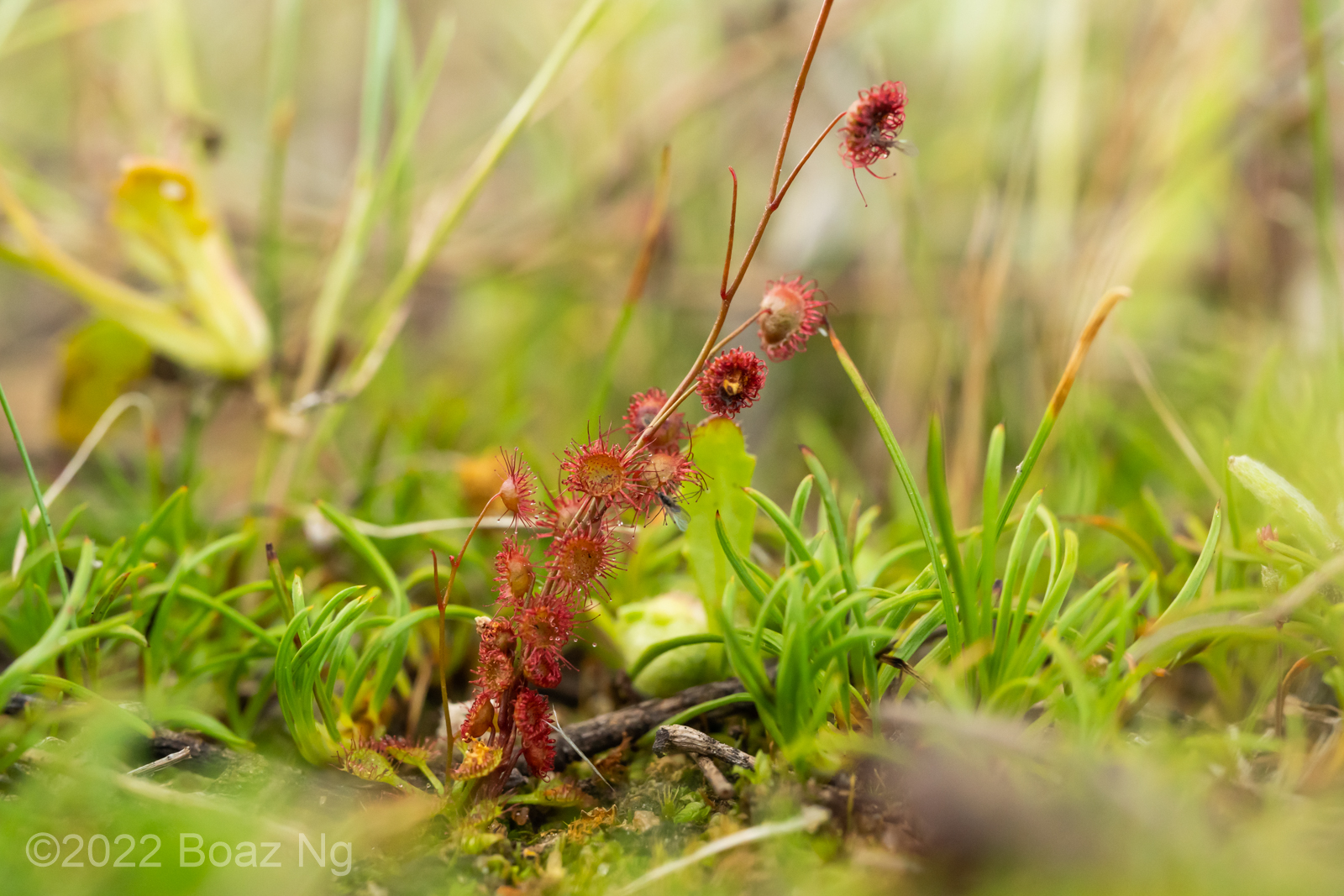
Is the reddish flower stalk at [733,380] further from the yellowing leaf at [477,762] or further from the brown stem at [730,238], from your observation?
the yellowing leaf at [477,762]

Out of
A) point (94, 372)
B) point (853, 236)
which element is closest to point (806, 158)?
point (94, 372)

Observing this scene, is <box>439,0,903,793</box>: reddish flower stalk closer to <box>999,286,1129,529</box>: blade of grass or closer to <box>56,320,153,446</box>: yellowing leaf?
<box>999,286,1129,529</box>: blade of grass

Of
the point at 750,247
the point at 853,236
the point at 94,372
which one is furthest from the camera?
the point at 853,236


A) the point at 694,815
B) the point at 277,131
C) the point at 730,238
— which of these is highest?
the point at 277,131

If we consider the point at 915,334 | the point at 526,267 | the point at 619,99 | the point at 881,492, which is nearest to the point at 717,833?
the point at 881,492

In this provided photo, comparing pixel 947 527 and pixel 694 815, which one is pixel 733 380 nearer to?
pixel 947 527

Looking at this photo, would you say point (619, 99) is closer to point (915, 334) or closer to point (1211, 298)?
point (915, 334)
